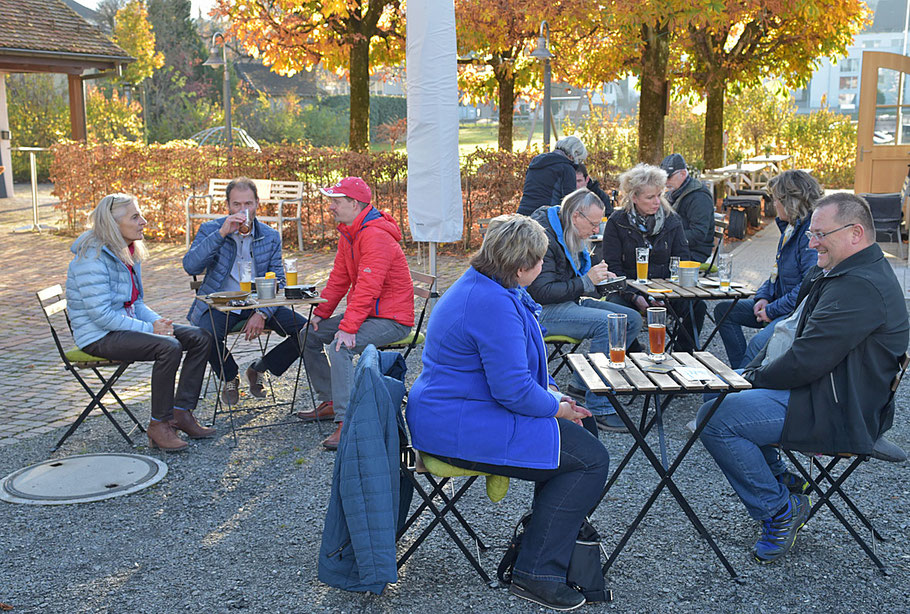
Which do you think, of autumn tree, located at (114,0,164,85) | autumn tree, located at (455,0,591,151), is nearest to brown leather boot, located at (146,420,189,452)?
autumn tree, located at (455,0,591,151)

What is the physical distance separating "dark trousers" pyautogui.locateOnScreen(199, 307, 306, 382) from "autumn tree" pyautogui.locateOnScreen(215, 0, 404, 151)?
9476 mm

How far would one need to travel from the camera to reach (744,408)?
3.75 meters

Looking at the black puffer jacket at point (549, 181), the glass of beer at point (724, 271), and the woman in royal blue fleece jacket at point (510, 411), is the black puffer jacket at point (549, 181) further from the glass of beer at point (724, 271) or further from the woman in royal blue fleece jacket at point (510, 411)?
the woman in royal blue fleece jacket at point (510, 411)

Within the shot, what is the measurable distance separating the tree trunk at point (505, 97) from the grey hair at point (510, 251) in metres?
15.1

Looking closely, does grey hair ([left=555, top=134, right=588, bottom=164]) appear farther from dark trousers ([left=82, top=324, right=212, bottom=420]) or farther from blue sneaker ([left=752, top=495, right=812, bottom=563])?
blue sneaker ([left=752, top=495, right=812, bottom=563])

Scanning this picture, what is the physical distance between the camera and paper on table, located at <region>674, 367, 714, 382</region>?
11.9 ft

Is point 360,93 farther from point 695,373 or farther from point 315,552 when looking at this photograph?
point 695,373

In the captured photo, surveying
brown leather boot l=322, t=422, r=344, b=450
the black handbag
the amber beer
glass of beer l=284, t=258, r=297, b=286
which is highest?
glass of beer l=284, t=258, r=297, b=286

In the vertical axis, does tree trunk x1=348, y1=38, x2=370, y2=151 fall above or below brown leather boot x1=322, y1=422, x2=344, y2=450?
above

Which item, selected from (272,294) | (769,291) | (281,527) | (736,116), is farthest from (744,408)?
(736,116)

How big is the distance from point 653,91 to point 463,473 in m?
11.2

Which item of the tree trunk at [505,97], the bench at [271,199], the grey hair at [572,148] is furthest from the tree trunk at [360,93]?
the grey hair at [572,148]

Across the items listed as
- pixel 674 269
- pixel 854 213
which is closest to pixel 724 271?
pixel 674 269

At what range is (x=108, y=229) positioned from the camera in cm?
518
